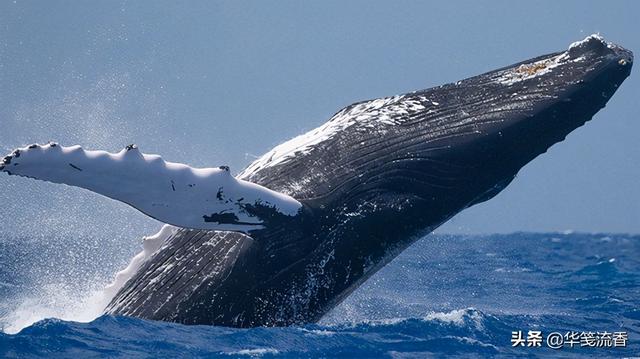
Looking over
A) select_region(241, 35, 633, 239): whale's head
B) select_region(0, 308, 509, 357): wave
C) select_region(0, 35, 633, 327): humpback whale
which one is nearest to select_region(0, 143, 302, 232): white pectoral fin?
select_region(0, 35, 633, 327): humpback whale

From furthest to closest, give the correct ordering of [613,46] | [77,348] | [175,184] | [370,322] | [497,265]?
[497,265] < [370,322] < [613,46] < [77,348] < [175,184]

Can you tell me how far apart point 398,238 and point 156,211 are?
187cm

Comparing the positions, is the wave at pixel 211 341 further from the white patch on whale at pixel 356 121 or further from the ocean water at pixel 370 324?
the white patch on whale at pixel 356 121

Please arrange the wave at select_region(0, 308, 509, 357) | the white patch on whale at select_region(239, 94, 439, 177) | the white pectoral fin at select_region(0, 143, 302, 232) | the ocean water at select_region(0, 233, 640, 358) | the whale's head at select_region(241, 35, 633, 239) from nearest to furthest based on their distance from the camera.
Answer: the white pectoral fin at select_region(0, 143, 302, 232) → the wave at select_region(0, 308, 509, 357) → the ocean water at select_region(0, 233, 640, 358) → the whale's head at select_region(241, 35, 633, 239) → the white patch on whale at select_region(239, 94, 439, 177)

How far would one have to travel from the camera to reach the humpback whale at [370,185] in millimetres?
5844

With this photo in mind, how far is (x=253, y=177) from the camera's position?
21.1 ft

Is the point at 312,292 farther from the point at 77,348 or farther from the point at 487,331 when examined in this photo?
the point at 487,331

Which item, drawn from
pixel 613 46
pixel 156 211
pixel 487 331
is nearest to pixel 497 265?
pixel 487 331

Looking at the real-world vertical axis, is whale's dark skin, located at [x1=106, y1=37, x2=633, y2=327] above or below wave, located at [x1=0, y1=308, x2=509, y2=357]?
above

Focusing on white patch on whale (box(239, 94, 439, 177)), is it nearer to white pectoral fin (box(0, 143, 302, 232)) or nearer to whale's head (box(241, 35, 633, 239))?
whale's head (box(241, 35, 633, 239))

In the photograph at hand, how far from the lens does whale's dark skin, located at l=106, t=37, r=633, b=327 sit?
231 inches

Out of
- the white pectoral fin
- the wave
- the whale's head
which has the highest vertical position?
the whale's head

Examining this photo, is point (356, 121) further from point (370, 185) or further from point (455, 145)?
point (455, 145)

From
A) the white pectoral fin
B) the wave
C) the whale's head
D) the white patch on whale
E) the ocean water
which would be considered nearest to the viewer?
the white pectoral fin
